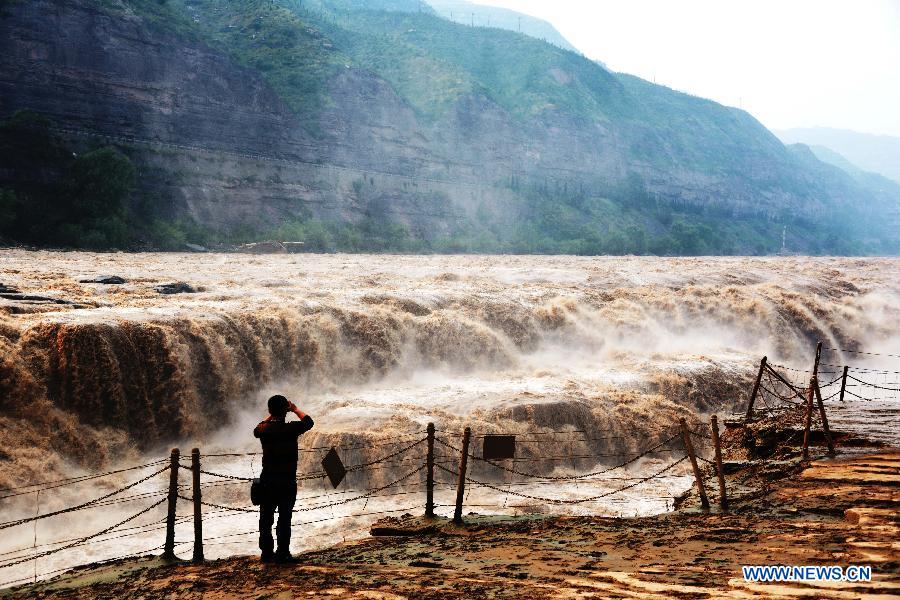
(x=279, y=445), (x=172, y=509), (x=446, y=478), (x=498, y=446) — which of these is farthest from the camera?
(x=446, y=478)

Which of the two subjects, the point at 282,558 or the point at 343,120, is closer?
the point at 282,558

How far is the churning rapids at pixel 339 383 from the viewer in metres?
13.4

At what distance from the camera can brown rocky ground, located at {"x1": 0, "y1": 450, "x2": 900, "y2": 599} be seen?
6320 millimetres

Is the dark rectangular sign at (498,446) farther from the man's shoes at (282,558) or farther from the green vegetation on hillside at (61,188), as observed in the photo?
the green vegetation on hillside at (61,188)

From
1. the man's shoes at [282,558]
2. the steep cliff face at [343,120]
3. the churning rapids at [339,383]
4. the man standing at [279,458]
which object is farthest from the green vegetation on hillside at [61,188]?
the man standing at [279,458]

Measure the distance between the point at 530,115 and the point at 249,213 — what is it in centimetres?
6671

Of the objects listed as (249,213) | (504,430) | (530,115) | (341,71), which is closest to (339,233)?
(249,213)

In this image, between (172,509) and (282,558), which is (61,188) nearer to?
(172,509)

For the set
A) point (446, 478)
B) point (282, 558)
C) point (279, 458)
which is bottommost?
point (446, 478)

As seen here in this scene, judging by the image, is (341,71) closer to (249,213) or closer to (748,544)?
(249,213)

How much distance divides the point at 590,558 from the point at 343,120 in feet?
242

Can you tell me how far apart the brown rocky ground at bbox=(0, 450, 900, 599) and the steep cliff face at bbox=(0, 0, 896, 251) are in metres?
42.7

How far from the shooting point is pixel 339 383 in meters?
20.2

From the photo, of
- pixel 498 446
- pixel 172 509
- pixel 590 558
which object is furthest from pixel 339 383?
pixel 590 558
